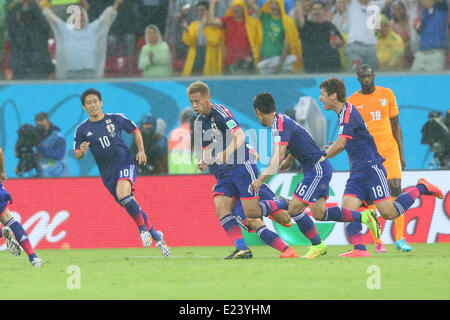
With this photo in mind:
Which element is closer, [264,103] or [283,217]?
[264,103]

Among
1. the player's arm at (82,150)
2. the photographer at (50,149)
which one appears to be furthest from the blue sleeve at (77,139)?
the photographer at (50,149)

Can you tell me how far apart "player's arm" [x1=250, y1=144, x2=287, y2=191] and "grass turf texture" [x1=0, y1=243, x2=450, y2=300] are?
89 centimetres

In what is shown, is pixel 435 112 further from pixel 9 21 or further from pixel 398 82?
pixel 9 21

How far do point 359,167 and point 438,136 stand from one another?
254 inches

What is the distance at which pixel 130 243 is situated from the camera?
16297 mm

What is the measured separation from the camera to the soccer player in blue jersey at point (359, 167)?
37.6ft

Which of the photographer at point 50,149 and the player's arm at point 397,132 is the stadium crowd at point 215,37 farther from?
the player's arm at point 397,132

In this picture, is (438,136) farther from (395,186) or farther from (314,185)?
(314,185)

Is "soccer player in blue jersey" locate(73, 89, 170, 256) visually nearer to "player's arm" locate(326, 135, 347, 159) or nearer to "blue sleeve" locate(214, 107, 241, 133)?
"blue sleeve" locate(214, 107, 241, 133)

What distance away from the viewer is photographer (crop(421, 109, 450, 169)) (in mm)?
17328

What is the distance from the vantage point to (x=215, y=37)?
61.3 ft

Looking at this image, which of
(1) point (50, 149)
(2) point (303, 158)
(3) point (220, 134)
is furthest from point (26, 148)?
(2) point (303, 158)

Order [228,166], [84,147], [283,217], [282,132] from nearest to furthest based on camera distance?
1. [282,132]
2. [228,166]
3. [283,217]
4. [84,147]
